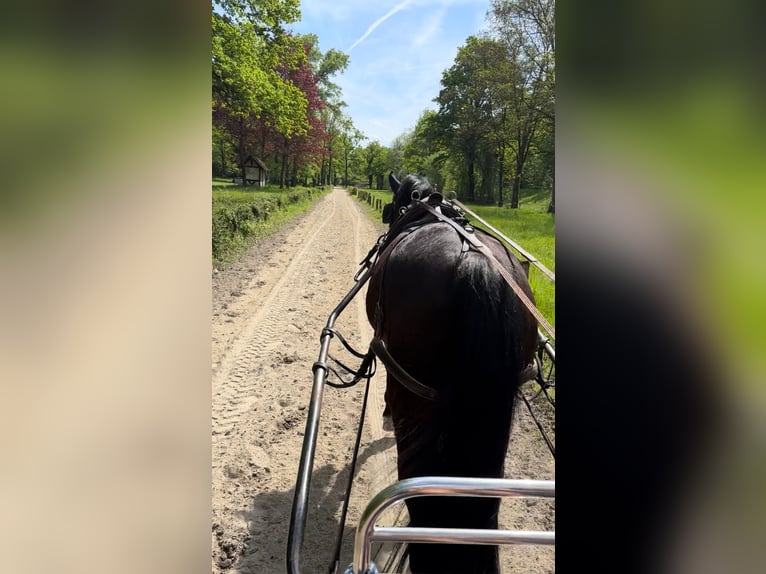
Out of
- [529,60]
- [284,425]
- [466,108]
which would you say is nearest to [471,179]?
[466,108]

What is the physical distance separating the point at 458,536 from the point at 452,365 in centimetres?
84

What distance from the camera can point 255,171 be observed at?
110 cm

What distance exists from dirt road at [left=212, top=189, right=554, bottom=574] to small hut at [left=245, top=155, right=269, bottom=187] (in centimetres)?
106

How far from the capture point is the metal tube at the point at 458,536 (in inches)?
20.0

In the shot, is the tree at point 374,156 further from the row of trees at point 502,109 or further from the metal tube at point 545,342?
the metal tube at point 545,342

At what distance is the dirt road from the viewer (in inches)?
67.5

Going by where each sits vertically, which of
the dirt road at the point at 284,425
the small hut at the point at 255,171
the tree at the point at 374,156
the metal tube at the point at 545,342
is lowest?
the dirt road at the point at 284,425

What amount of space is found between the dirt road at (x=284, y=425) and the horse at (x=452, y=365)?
254 millimetres

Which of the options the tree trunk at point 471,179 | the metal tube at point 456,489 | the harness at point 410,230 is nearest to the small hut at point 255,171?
the tree trunk at point 471,179

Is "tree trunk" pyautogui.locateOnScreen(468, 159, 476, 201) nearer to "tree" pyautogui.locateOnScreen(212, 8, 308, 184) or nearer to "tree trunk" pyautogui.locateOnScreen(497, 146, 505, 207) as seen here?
"tree trunk" pyautogui.locateOnScreen(497, 146, 505, 207)
